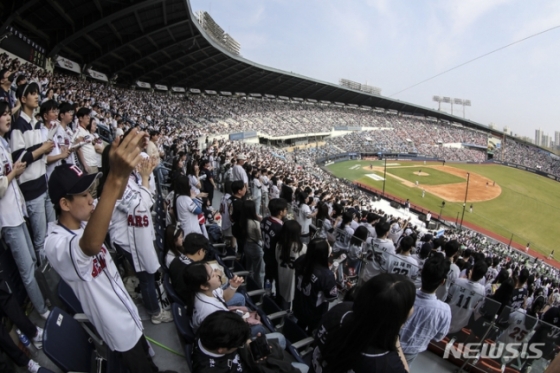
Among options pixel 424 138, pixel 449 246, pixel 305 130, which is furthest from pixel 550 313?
pixel 424 138

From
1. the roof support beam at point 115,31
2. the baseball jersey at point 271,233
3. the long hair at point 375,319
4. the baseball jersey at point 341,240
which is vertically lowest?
the baseball jersey at point 341,240

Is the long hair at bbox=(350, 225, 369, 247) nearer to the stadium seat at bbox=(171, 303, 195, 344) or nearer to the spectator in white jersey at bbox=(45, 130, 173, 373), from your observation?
the stadium seat at bbox=(171, 303, 195, 344)

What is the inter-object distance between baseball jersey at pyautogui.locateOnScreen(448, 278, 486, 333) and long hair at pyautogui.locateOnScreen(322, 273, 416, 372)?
3027 mm

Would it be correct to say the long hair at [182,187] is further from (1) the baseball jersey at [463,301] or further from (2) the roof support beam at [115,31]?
(2) the roof support beam at [115,31]

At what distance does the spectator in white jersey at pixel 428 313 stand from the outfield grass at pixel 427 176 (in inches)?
1766

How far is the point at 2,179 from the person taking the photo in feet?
10.2

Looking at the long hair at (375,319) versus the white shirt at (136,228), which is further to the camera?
the white shirt at (136,228)

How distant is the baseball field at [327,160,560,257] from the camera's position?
106ft

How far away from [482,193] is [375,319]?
48.4 metres

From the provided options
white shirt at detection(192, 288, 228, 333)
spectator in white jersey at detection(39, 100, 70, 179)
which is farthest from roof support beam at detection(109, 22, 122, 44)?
white shirt at detection(192, 288, 228, 333)

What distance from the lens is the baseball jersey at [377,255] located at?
16.7ft

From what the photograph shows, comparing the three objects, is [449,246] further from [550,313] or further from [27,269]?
[27,269]

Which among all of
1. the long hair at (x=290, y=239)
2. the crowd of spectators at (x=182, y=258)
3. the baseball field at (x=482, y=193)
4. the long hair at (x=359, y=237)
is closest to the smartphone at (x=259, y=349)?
the crowd of spectators at (x=182, y=258)

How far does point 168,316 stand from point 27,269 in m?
1.61
